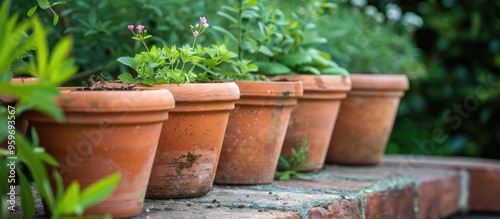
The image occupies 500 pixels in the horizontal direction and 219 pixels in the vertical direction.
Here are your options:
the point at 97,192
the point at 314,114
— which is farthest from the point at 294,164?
the point at 97,192

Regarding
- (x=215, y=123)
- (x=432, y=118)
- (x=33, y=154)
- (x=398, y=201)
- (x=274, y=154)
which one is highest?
(x=33, y=154)

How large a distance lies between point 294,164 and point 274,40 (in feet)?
1.64

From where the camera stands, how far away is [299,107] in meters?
3.16

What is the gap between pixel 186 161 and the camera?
2.37 meters

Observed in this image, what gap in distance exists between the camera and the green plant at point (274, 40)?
2.90m

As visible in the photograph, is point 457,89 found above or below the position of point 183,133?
below

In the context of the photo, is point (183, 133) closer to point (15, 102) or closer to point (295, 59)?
point (15, 102)

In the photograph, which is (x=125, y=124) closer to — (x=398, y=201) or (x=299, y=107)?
(x=299, y=107)

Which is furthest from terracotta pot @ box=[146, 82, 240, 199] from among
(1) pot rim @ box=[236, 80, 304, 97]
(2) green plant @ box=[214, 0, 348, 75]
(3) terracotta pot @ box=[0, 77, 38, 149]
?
(2) green plant @ box=[214, 0, 348, 75]

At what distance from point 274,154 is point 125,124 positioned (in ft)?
3.29

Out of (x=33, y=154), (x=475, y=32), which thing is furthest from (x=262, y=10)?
(x=475, y=32)

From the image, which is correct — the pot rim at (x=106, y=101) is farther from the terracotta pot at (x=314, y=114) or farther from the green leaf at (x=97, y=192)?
the terracotta pot at (x=314, y=114)

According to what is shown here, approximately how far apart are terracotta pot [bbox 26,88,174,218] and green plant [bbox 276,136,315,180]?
3.63ft

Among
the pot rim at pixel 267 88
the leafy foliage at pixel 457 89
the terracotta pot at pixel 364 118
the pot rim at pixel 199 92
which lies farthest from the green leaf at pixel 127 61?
the leafy foliage at pixel 457 89
